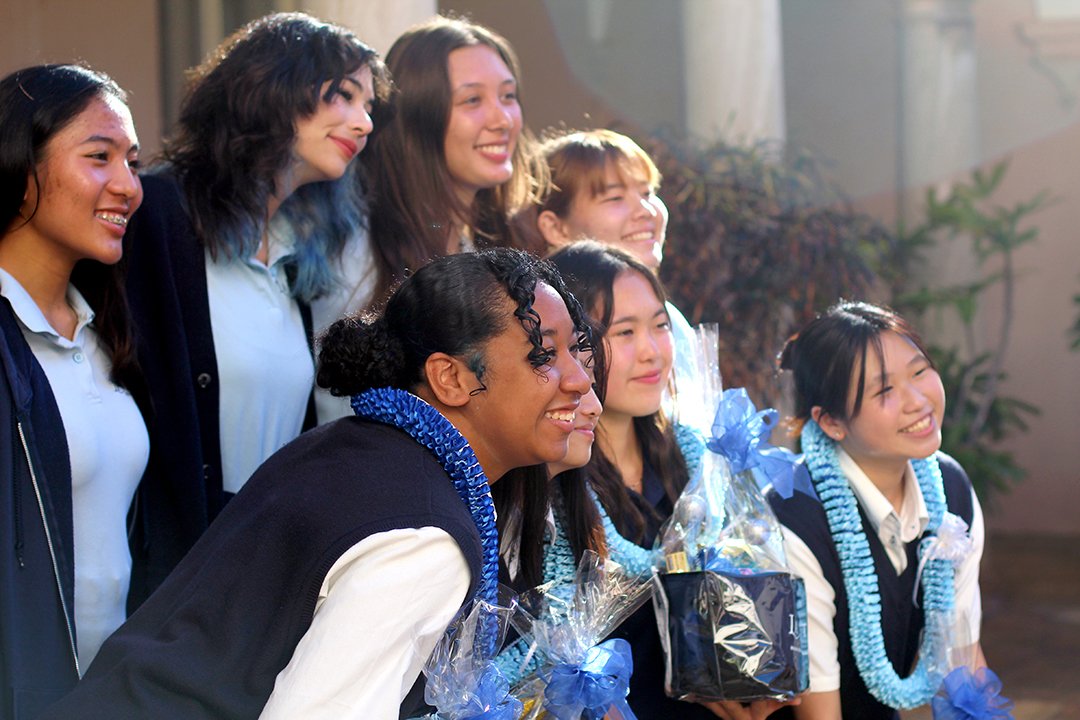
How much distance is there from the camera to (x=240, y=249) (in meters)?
A: 3.00

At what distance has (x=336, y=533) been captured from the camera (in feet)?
5.90

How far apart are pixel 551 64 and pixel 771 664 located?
273 inches

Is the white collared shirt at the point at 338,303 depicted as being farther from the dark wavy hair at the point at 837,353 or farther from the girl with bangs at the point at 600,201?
the dark wavy hair at the point at 837,353

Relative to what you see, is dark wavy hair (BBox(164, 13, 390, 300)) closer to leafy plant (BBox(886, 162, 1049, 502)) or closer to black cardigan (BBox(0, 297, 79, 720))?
black cardigan (BBox(0, 297, 79, 720))

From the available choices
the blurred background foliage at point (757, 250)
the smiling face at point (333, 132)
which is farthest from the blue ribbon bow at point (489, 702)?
the blurred background foliage at point (757, 250)

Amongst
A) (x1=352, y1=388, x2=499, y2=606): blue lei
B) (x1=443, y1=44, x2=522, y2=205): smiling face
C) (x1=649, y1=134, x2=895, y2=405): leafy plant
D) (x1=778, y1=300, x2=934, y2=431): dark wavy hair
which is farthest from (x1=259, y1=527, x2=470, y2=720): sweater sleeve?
(x1=649, y1=134, x2=895, y2=405): leafy plant

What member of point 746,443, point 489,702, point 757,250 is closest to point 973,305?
point 757,250

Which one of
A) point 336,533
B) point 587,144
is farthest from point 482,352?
point 587,144

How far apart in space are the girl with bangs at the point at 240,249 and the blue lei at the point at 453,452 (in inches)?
36.5

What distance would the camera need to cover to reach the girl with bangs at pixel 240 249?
283 cm

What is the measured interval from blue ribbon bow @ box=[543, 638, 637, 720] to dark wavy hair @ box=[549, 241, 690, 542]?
2.00 ft

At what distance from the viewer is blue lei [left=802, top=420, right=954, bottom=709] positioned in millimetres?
2924

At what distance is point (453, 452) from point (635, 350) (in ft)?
3.38

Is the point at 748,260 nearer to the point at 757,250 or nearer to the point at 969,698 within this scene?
the point at 757,250
